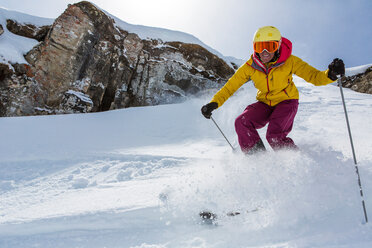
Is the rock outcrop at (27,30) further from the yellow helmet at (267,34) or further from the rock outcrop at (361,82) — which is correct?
the rock outcrop at (361,82)

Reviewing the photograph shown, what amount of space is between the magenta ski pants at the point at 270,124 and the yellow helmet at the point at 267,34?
837 millimetres

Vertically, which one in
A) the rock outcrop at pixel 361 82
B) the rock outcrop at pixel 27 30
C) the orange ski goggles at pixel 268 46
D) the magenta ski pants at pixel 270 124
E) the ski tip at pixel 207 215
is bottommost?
the rock outcrop at pixel 361 82

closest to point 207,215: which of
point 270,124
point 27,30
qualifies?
point 270,124

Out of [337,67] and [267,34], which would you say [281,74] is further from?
[337,67]

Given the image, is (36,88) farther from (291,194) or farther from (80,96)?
(291,194)

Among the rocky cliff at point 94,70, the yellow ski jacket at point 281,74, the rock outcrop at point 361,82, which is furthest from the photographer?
the rock outcrop at point 361,82

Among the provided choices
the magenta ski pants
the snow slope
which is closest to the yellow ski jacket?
the magenta ski pants

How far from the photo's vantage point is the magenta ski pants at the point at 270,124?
9.53ft

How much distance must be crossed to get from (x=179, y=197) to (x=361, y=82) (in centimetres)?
1477

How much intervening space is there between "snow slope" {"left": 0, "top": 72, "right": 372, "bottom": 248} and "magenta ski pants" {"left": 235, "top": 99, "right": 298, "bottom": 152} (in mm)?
191

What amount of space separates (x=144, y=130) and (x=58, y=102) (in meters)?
4.91

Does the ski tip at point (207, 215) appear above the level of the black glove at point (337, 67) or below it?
below

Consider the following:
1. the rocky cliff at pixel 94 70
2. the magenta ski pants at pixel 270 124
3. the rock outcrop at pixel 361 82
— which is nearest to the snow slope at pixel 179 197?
the magenta ski pants at pixel 270 124

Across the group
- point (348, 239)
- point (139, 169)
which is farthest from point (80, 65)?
point (348, 239)
